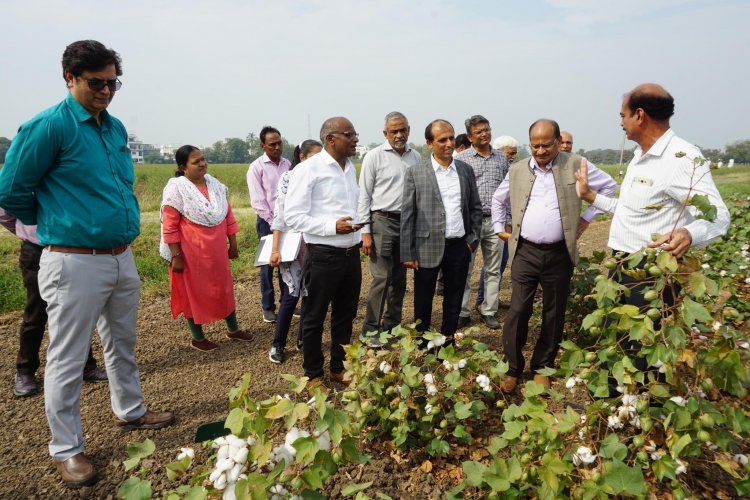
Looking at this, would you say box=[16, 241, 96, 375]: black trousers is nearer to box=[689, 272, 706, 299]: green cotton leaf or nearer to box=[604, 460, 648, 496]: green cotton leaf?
box=[604, 460, 648, 496]: green cotton leaf

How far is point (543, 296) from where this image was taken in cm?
349

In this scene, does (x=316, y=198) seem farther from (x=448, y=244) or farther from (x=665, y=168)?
(x=665, y=168)

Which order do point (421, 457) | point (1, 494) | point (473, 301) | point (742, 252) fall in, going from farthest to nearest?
point (473, 301), point (742, 252), point (421, 457), point (1, 494)

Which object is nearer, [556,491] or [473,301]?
[556,491]

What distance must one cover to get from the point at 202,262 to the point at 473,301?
10.2 feet

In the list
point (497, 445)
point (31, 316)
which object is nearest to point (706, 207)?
point (497, 445)

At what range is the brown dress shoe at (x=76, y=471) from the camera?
2441 mm

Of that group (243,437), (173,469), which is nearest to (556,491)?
(243,437)

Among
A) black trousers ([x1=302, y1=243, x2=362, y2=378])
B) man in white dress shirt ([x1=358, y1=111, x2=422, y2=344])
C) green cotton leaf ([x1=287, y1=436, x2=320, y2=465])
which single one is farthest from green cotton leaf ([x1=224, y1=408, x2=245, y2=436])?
man in white dress shirt ([x1=358, y1=111, x2=422, y2=344])

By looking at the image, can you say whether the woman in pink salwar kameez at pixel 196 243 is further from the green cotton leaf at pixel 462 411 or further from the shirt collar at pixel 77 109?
the green cotton leaf at pixel 462 411

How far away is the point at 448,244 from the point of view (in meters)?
3.83

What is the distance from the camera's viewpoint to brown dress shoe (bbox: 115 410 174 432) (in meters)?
2.97

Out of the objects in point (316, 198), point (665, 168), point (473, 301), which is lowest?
point (473, 301)

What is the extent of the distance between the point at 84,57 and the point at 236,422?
2.05 metres
